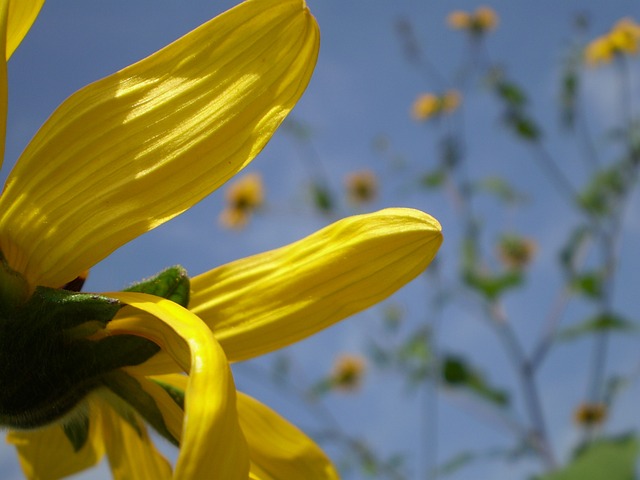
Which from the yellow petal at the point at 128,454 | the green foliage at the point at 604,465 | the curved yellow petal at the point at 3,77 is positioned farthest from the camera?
the green foliage at the point at 604,465

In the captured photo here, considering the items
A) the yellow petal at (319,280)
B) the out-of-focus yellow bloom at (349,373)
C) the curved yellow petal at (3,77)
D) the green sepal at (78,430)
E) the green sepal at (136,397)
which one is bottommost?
the out-of-focus yellow bloom at (349,373)

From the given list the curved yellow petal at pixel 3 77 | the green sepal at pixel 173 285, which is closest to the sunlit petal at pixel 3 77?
the curved yellow petal at pixel 3 77

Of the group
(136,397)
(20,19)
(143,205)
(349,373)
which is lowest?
(349,373)

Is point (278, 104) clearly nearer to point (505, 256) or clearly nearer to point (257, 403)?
point (257, 403)

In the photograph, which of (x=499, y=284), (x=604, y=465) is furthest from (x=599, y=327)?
(x=604, y=465)

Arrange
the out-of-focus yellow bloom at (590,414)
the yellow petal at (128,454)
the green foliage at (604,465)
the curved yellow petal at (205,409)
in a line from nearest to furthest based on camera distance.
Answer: the curved yellow petal at (205,409)
the yellow petal at (128,454)
the green foliage at (604,465)
the out-of-focus yellow bloom at (590,414)

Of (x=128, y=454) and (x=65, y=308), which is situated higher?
(x=65, y=308)

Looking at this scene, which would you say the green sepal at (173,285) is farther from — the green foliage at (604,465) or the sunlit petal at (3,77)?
the green foliage at (604,465)

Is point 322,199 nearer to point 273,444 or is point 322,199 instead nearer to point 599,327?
point 599,327
